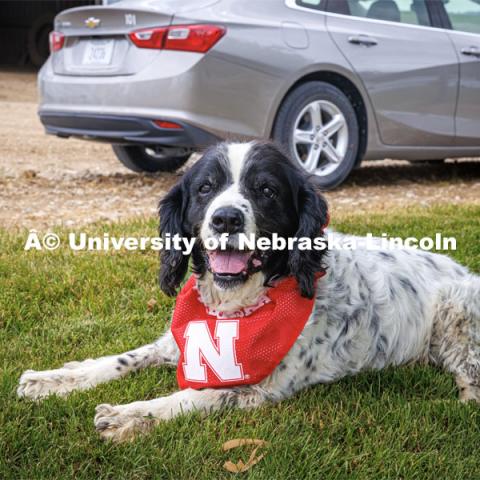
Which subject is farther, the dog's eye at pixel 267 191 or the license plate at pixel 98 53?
the license plate at pixel 98 53

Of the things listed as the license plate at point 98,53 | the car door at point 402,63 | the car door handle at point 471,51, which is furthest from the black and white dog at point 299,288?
the car door handle at point 471,51

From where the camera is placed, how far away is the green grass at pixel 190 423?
9.84ft

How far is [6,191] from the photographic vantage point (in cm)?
841

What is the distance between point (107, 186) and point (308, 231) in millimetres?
5471

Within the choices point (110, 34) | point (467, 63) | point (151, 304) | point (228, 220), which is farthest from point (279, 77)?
point (228, 220)

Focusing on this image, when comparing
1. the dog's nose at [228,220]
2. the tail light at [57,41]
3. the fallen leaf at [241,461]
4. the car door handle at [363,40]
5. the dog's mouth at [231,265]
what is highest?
the car door handle at [363,40]

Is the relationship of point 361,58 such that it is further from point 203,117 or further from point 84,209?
point 84,209

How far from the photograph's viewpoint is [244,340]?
11.7 feet

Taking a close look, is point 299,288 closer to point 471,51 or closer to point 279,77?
point 279,77

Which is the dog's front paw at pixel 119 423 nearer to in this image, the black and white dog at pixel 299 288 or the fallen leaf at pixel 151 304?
the black and white dog at pixel 299 288

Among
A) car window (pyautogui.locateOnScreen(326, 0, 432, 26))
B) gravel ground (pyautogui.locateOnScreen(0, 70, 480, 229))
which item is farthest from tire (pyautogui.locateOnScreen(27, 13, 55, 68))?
car window (pyautogui.locateOnScreen(326, 0, 432, 26))

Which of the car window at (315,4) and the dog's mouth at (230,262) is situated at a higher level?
the car window at (315,4)

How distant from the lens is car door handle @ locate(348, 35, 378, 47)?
818 cm

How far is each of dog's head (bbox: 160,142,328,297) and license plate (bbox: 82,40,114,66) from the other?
4.28m
